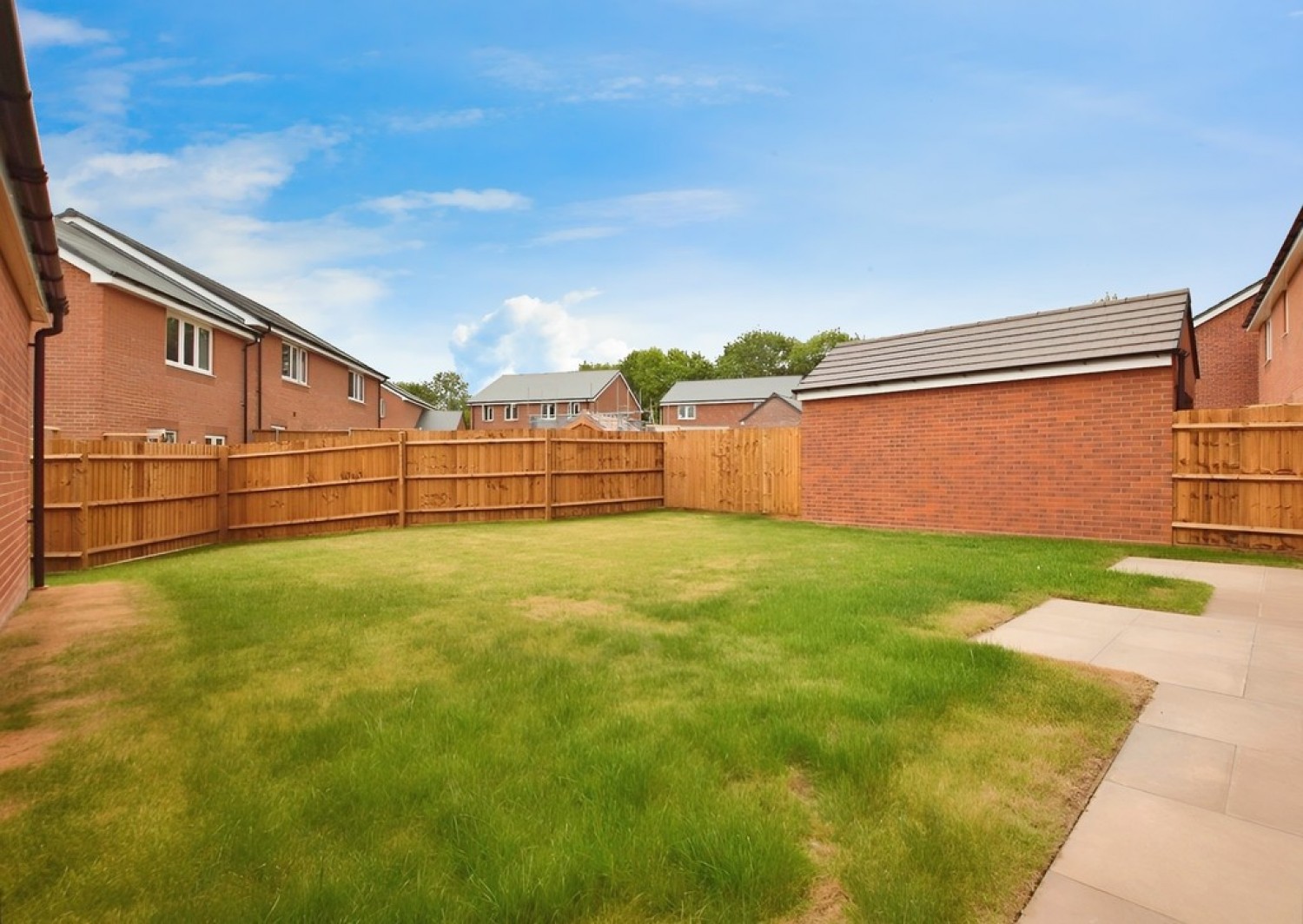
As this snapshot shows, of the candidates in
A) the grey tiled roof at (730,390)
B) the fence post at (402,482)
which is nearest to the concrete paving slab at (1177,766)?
the fence post at (402,482)

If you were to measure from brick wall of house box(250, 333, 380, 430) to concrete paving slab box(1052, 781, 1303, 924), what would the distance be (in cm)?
2257

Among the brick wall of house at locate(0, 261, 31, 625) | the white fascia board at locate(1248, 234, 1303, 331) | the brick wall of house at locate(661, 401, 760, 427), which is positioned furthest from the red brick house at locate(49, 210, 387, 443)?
the brick wall of house at locate(661, 401, 760, 427)

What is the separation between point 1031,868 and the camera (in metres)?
1.94

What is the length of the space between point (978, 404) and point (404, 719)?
11150 millimetres

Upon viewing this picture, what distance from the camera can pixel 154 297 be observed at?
14.6 m

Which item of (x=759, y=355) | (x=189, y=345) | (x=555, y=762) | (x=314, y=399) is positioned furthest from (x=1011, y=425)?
(x=759, y=355)

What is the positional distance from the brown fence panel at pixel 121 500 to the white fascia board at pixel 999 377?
12.6 m

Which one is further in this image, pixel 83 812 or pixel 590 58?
pixel 590 58

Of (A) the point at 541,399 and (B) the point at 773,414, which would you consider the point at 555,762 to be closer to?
(B) the point at 773,414

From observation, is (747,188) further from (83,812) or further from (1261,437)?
(83,812)

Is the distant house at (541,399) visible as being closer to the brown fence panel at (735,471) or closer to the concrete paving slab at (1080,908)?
the brown fence panel at (735,471)

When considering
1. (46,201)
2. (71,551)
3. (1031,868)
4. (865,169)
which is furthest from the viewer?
(865,169)

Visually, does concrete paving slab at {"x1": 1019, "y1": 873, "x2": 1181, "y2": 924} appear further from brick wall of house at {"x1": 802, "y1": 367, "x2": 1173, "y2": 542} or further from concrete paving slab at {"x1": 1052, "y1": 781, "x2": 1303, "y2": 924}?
brick wall of house at {"x1": 802, "y1": 367, "x2": 1173, "y2": 542}

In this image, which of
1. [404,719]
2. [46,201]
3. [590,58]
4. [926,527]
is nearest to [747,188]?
[590,58]
